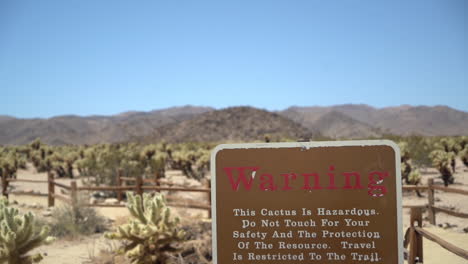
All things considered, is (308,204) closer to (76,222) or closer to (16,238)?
(16,238)

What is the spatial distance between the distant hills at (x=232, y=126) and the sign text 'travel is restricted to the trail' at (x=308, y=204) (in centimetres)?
5301

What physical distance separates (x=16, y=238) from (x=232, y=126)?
70.4 m

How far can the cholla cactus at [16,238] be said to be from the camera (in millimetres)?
4477

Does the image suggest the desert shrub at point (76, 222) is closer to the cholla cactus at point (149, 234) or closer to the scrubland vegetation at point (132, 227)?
the scrubland vegetation at point (132, 227)

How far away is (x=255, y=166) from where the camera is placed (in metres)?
3.07

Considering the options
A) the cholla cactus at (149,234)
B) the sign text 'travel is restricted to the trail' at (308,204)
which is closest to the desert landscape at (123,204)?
the cholla cactus at (149,234)

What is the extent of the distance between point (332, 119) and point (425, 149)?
7922cm

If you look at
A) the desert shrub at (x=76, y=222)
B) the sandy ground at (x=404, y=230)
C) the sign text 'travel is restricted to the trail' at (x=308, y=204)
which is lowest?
the sandy ground at (x=404, y=230)

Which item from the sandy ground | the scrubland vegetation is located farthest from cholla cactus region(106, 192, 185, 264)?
the sandy ground

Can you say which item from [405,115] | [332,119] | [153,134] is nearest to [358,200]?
[153,134]

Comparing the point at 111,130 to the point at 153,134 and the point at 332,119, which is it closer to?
the point at 153,134

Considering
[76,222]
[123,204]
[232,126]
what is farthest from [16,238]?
[232,126]

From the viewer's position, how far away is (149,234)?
5125mm

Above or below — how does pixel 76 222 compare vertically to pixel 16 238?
below
